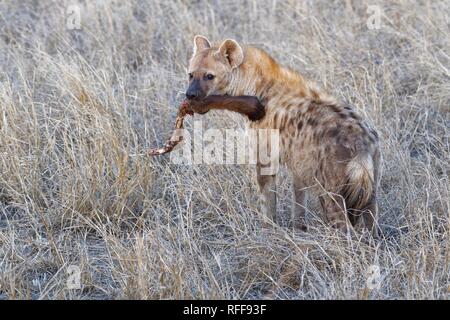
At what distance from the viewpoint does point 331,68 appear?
6.43 meters

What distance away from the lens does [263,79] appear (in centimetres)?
514

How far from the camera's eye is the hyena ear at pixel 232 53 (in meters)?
5.13

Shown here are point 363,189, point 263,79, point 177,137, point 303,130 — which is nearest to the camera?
point 363,189

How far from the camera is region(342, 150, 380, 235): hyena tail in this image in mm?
Result: 4441

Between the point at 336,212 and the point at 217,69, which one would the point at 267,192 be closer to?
the point at 336,212

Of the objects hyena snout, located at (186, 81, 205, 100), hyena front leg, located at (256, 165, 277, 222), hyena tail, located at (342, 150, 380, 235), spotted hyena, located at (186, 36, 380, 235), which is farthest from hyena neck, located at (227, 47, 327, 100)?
hyena tail, located at (342, 150, 380, 235)

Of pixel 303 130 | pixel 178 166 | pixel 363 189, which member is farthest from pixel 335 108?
pixel 178 166

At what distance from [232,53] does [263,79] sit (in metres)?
0.23

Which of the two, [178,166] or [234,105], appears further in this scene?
[178,166]

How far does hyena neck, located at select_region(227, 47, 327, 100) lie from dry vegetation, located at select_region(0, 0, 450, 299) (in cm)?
54

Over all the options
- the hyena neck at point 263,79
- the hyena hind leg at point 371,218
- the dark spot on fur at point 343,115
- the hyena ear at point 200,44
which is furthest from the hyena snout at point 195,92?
the hyena hind leg at point 371,218

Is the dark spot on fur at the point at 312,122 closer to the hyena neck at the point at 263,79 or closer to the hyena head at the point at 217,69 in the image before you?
the hyena neck at the point at 263,79
